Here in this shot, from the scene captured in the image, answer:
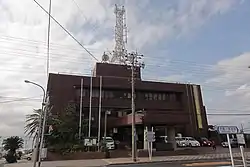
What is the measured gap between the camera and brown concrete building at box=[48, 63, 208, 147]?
4638 cm

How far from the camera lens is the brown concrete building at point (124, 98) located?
4638cm

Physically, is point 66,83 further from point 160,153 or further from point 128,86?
point 160,153

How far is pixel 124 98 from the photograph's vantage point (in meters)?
50.2

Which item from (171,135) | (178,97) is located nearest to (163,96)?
(178,97)

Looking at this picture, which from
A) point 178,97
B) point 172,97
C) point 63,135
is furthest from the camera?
point 178,97

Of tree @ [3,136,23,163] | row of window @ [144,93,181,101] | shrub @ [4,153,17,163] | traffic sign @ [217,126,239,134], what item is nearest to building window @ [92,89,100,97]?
row of window @ [144,93,181,101]

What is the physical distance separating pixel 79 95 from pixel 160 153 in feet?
61.0

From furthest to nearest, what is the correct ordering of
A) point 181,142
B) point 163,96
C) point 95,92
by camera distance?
point 163,96
point 95,92
point 181,142

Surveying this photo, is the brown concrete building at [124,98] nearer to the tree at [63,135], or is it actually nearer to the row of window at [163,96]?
the row of window at [163,96]

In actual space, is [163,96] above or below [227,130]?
above

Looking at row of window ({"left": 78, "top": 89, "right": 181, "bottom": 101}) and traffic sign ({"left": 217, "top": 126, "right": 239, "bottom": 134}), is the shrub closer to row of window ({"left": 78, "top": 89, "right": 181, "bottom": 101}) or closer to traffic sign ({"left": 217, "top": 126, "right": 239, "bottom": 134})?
row of window ({"left": 78, "top": 89, "right": 181, "bottom": 101})

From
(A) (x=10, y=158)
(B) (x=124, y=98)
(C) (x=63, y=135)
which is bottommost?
(A) (x=10, y=158)

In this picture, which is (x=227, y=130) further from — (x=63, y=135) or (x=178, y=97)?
(x=178, y=97)

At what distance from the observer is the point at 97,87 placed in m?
48.9
